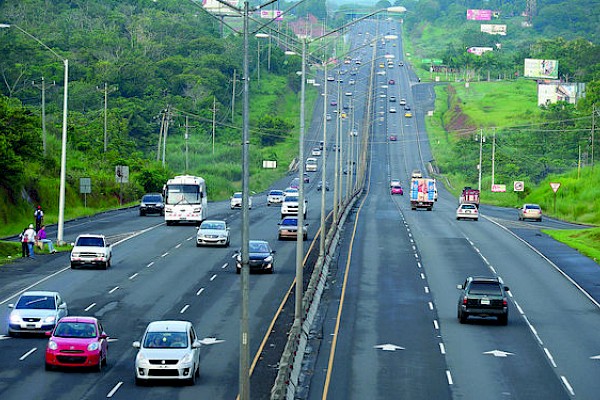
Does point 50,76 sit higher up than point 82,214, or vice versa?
point 50,76

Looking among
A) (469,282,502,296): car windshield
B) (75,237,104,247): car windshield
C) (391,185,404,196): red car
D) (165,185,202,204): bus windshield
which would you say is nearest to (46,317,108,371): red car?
(469,282,502,296): car windshield

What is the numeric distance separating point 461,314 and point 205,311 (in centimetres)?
950

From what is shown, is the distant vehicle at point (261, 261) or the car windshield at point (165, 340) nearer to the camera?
the car windshield at point (165, 340)

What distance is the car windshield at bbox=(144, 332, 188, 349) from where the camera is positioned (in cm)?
3272

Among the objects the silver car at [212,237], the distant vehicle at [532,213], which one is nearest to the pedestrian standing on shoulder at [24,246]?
the silver car at [212,237]

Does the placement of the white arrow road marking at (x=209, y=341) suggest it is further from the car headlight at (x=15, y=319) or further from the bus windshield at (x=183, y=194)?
the bus windshield at (x=183, y=194)

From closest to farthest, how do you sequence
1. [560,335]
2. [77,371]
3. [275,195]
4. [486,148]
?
1. [77,371]
2. [560,335]
3. [275,195]
4. [486,148]

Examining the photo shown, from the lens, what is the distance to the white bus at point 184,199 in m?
82.4

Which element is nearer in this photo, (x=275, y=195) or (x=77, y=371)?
(x=77, y=371)

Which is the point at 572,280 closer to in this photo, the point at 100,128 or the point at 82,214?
the point at 82,214

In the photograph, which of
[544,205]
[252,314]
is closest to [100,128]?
[544,205]

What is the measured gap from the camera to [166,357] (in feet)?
106

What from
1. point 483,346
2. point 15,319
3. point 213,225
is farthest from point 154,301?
point 213,225

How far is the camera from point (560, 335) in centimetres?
4431
